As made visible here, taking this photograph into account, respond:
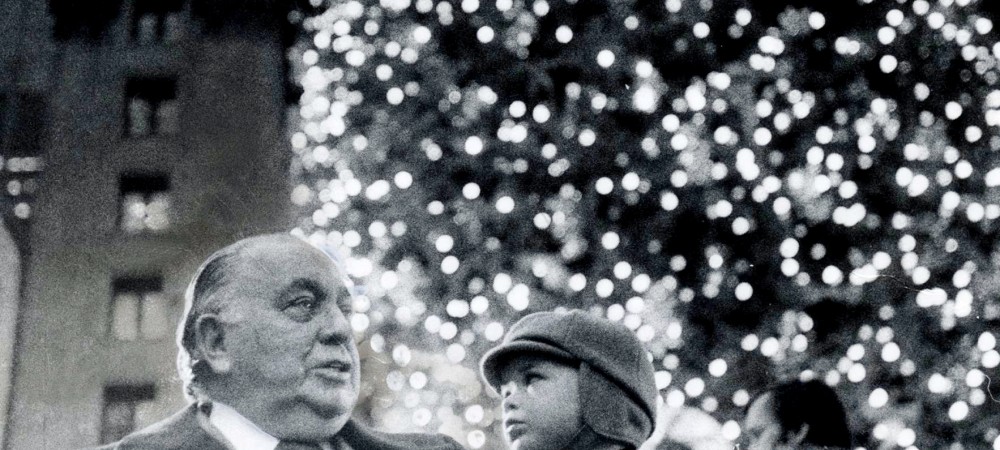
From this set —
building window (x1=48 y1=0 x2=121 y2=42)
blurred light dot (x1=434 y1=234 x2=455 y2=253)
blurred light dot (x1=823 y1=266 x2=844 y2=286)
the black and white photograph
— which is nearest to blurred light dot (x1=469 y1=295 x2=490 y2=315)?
the black and white photograph

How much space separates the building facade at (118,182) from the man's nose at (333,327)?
1.64ft

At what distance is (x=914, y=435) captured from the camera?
259 centimetres

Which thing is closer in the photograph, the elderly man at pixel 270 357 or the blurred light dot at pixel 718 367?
the elderly man at pixel 270 357

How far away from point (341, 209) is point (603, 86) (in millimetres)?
725

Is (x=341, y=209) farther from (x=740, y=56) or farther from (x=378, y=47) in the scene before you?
(x=740, y=56)

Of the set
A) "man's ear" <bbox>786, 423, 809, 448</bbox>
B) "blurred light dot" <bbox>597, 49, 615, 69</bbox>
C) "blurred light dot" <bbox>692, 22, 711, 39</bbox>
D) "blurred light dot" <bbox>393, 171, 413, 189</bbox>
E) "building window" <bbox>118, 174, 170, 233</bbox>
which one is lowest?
"man's ear" <bbox>786, 423, 809, 448</bbox>

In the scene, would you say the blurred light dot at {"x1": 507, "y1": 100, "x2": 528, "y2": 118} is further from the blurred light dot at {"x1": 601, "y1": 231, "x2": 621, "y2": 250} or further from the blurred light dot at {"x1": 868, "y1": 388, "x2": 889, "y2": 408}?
the blurred light dot at {"x1": 868, "y1": 388, "x2": 889, "y2": 408}

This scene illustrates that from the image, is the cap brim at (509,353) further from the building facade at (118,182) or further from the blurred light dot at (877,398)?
the blurred light dot at (877,398)

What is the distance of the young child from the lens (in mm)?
1811

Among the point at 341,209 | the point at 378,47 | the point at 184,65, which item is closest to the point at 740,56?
the point at 378,47

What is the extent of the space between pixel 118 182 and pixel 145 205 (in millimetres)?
78

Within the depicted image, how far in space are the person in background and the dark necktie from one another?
1012 millimetres

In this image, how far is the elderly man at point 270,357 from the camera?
5.80 feet

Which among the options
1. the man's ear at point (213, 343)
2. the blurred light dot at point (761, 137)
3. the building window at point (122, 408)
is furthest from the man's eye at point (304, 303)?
the blurred light dot at point (761, 137)
